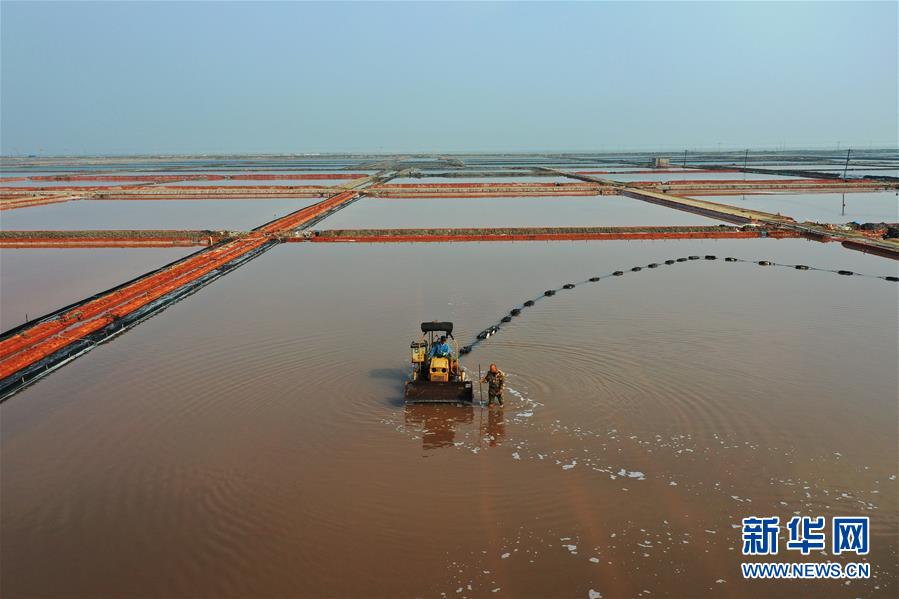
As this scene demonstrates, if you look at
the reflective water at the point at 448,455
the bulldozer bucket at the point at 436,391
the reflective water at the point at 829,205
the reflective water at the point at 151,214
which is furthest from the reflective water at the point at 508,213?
the bulldozer bucket at the point at 436,391

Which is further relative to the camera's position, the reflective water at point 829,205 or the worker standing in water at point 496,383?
the reflective water at point 829,205

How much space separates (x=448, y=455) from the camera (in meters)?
7.89

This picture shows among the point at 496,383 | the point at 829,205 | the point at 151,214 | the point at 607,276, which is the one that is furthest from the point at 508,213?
the point at 496,383

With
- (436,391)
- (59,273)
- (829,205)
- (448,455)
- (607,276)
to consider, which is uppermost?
(829,205)

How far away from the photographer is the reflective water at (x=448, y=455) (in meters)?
5.74

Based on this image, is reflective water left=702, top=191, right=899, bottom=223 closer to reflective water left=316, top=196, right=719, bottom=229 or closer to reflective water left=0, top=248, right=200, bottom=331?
reflective water left=316, top=196, right=719, bottom=229

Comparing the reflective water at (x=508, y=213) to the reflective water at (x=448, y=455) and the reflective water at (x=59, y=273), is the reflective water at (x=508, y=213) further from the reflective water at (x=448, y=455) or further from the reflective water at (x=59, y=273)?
the reflective water at (x=448, y=455)

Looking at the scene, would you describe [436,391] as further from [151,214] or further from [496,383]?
[151,214]

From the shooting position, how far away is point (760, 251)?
72.2ft

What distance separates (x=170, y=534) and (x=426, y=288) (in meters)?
10.9

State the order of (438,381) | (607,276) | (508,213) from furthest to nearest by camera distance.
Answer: (508,213)
(607,276)
(438,381)

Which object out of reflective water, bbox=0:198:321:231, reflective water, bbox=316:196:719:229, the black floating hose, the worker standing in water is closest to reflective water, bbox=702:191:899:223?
reflective water, bbox=316:196:719:229

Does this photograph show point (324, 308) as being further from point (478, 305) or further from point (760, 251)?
point (760, 251)

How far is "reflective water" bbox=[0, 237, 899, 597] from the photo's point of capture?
5.74 meters
